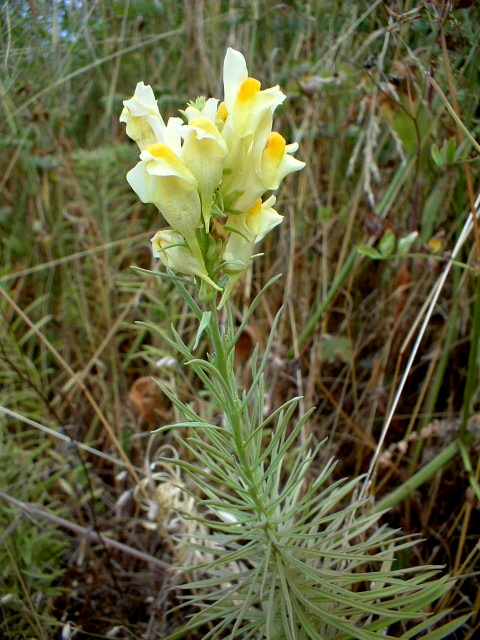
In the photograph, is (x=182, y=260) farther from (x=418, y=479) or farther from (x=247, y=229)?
(x=418, y=479)

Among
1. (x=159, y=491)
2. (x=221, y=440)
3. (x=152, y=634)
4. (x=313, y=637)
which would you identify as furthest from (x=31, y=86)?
(x=313, y=637)

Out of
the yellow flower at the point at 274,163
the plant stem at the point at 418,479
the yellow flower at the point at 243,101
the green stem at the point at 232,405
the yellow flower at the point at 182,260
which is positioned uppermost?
the yellow flower at the point at 243,101

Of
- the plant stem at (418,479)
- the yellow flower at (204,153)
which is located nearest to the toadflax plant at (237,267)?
the yellow flower at (204,153)

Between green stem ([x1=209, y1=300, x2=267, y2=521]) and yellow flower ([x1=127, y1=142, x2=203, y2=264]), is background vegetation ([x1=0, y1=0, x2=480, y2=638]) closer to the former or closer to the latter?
green stem ([x1=209, y1=300, x2=267, y2=521])

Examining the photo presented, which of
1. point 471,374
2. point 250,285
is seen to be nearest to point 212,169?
point 471,374

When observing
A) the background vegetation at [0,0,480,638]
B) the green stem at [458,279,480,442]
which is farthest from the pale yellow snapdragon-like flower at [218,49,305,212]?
the green stem at [458,279,480,442]

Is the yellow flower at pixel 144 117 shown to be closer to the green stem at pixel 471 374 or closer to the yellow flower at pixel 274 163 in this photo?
the yellow flower at pixel 274 163
